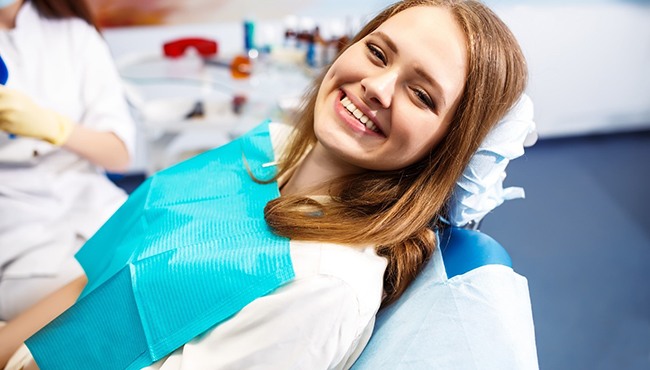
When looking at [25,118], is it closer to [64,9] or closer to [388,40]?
[64,9]

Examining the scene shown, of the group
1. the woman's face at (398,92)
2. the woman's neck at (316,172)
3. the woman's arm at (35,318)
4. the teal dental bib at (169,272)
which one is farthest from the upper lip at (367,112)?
the woman's arm at (35,318)

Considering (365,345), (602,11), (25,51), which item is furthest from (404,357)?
(602,11)

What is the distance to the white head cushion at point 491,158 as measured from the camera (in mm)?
858

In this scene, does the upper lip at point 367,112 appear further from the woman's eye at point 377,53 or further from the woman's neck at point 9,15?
the woman's neck at point 9,15

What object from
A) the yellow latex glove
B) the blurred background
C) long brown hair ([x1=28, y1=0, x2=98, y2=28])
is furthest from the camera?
the blurred background

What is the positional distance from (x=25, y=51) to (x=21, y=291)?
596 mm

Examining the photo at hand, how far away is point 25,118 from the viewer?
115 cm

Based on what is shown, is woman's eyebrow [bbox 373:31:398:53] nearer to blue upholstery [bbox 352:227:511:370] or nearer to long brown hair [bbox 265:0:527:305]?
long brown hair [bbox 265:0:527:305]

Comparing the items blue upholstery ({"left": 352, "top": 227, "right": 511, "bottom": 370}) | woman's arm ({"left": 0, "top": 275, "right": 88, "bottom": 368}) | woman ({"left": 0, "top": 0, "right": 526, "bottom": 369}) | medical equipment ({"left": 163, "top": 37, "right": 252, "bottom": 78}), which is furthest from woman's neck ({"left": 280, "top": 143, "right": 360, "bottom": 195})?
medical equipment ({"left": 163, "top": 37, "right": 252, "bottom": 78})

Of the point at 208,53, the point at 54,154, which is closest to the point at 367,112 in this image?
the point at 54,154

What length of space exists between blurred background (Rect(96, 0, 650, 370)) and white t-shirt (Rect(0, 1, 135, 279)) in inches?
19.6

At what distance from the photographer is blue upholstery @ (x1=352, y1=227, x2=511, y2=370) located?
0.78 meters

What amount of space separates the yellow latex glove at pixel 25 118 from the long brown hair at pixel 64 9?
1.14 ft

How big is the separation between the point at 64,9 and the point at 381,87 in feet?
3.44
